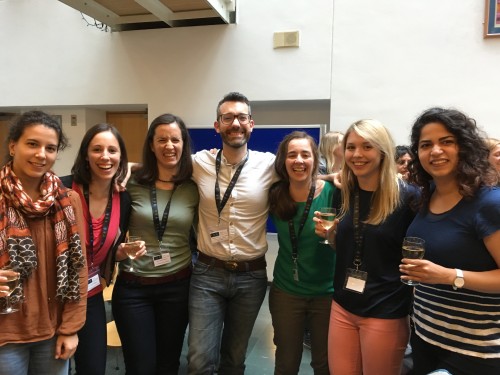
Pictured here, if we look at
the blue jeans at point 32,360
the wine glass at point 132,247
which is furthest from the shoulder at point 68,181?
the blue jeans at point 32,360

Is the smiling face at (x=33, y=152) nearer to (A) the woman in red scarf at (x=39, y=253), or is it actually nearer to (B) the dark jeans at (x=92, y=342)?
(A) the woman in red scarf at (x=39, y=253)

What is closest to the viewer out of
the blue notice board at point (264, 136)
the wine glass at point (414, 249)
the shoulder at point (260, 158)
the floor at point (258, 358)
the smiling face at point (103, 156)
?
the wine glass at point (414, 249)

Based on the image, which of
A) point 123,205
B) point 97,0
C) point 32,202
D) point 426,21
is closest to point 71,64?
point 97,0

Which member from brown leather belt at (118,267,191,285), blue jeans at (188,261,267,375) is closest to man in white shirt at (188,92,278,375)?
blue jeans at (188,261,267,375)

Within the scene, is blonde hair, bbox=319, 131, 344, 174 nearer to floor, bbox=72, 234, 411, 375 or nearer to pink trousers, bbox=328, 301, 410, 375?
floor, bbox=72, 234, 411, 375

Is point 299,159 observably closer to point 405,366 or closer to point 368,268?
point 368,268

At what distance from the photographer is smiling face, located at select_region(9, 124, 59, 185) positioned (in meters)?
1.58

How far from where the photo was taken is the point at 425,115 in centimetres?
158

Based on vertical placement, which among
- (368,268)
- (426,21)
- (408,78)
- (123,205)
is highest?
(426,21)

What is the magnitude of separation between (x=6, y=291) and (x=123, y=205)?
33.6 inches

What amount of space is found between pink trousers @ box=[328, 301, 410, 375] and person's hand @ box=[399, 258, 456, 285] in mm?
483

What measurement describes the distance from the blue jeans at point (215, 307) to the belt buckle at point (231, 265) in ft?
0.09

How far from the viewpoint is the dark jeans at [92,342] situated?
6.58 feet

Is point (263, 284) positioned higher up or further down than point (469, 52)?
further down
